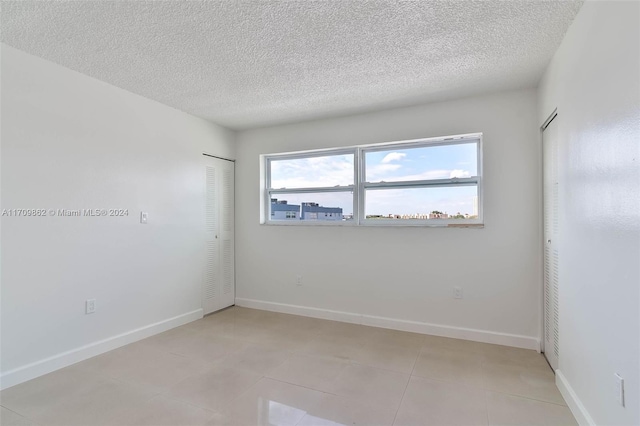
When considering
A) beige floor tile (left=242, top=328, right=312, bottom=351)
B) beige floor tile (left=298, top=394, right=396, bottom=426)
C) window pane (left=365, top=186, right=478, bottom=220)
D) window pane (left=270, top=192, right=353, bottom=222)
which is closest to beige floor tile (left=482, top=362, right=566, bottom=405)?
beige floor tile (left=298, top=394, right=396, bottom=426)

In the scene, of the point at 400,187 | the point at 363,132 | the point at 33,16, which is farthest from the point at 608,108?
the point at 33,16

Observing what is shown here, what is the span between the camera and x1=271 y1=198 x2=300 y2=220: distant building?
14.3 feet

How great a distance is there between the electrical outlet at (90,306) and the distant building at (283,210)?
7.36ft

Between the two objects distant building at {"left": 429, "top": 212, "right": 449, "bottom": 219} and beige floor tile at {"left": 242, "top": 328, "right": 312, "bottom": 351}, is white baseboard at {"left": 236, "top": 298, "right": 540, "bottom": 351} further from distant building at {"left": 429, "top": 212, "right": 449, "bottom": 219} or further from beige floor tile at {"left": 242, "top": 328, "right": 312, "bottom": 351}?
distant building at {"left": 429, "top": 212, "right": 449, "bottom": 219}

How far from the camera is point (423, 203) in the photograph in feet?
11.6

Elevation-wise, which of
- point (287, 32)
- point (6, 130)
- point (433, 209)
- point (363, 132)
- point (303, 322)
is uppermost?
point (287, 32)

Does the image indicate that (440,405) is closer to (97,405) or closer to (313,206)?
(97,405)

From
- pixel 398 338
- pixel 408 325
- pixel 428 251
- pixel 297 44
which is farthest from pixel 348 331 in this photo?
pixel 297 44

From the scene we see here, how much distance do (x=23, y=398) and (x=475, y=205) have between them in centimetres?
403

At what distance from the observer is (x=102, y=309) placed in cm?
294

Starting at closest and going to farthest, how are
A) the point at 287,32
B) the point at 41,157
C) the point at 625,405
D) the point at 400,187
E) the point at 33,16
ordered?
the point at 625,405 < the point at 33,16 < the point at 287,32 < the point at 41,157 < the point at 400,187

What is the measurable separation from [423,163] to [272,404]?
2736 millimetres

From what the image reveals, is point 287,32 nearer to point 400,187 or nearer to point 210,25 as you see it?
point 210,25

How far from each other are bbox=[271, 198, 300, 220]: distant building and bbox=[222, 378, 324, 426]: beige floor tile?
230cm
